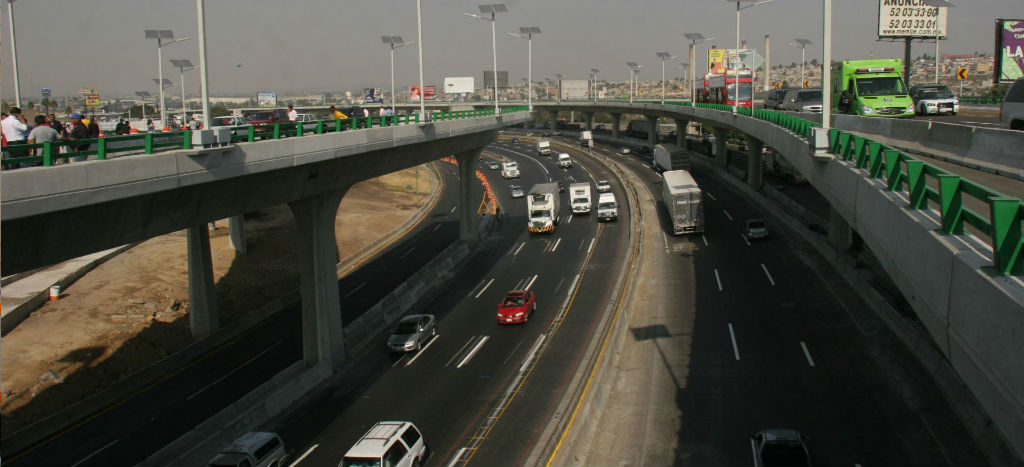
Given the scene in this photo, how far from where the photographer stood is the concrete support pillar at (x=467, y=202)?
196ft

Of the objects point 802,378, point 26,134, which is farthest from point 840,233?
point 26,134

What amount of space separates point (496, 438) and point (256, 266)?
116 ft

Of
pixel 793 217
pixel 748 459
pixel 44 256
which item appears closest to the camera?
pixel 44 256

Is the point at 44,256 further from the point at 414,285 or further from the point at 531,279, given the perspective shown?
the point at 531,279

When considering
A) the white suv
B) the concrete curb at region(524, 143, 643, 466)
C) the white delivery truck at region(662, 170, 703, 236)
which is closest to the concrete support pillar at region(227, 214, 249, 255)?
the concrete curb at region(524, 143, 643, 466)

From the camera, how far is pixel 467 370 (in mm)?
32688

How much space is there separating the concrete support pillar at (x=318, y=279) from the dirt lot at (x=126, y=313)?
11.5 metres

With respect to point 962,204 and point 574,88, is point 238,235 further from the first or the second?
point 574,88

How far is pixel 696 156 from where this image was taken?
98812 millimetres

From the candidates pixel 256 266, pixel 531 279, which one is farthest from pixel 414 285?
pixel 256 266

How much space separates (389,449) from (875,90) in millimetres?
27025

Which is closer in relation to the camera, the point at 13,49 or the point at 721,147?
the point at 13,49

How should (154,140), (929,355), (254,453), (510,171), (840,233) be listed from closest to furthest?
(154,140)
(254,453)
(929,355)
(840,233)
(510,171)

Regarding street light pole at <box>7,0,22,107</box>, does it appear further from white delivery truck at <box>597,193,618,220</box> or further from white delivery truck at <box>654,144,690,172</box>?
white delivery truck at <box>654,144,690,172</box>
